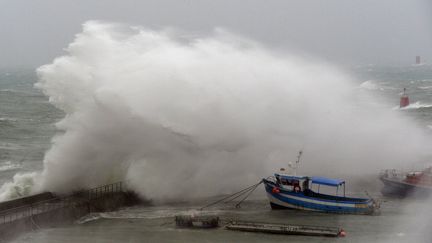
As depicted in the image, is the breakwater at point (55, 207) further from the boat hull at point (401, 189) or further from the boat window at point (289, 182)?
the boat hull at point (401, 189)

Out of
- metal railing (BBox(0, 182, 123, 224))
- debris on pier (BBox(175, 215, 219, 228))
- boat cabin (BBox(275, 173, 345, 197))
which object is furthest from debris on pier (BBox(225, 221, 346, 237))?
metal railing (BBox(0, 182, 123, 224))

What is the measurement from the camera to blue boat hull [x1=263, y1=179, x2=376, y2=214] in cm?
2613

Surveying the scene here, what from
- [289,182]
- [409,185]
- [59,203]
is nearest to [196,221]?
[289,182]

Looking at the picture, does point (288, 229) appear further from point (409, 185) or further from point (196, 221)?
point (409, 185)

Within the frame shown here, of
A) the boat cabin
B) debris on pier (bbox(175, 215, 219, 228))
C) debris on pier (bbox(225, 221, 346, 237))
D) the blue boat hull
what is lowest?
debris on pier (bbox(225, 221, 346, 237))

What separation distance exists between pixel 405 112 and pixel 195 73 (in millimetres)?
47310

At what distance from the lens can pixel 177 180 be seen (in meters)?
28.8

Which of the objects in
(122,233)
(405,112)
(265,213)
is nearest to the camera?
(122,233)

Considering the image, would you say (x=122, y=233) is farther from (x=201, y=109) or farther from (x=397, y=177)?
(x=397, y=177)

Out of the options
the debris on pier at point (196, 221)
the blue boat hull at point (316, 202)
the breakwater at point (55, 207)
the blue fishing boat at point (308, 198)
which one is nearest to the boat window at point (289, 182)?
the blue fishing boat at point (308, 198)

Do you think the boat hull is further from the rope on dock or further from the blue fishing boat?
the rope on dock

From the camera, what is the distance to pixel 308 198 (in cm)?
2662

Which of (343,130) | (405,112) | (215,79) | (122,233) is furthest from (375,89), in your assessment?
(122,233)

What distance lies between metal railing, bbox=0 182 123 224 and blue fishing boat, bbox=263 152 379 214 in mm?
7036
